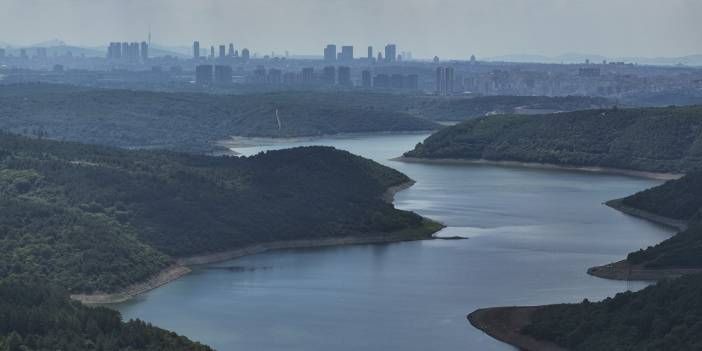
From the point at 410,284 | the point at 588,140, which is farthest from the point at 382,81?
the point at 410,284

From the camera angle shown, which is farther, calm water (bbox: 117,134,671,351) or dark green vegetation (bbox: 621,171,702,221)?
dark green vegetation (bbox: 621,171,702,221)

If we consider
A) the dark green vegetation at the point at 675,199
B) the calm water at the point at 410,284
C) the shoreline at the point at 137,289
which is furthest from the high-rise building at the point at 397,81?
the shoreline at the point at 137,289

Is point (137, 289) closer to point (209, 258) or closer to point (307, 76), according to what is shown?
point (209, 258)

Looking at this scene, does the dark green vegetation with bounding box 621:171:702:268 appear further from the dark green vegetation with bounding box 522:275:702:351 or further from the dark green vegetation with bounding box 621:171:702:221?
the dark green vegetation with bounding box 522:275:702:351

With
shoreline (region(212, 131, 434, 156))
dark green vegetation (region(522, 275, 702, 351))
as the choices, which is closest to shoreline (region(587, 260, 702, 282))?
dark green vegetation (region(522, 275, 702, 351))

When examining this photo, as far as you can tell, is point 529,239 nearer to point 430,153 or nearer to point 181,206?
point 181,206

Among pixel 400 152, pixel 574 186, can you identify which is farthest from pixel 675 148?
pixel 400 152

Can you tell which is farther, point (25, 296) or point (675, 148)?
point (675, 148)

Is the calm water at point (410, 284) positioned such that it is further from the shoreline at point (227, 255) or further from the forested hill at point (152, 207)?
the forested hill at point (152, 207)
